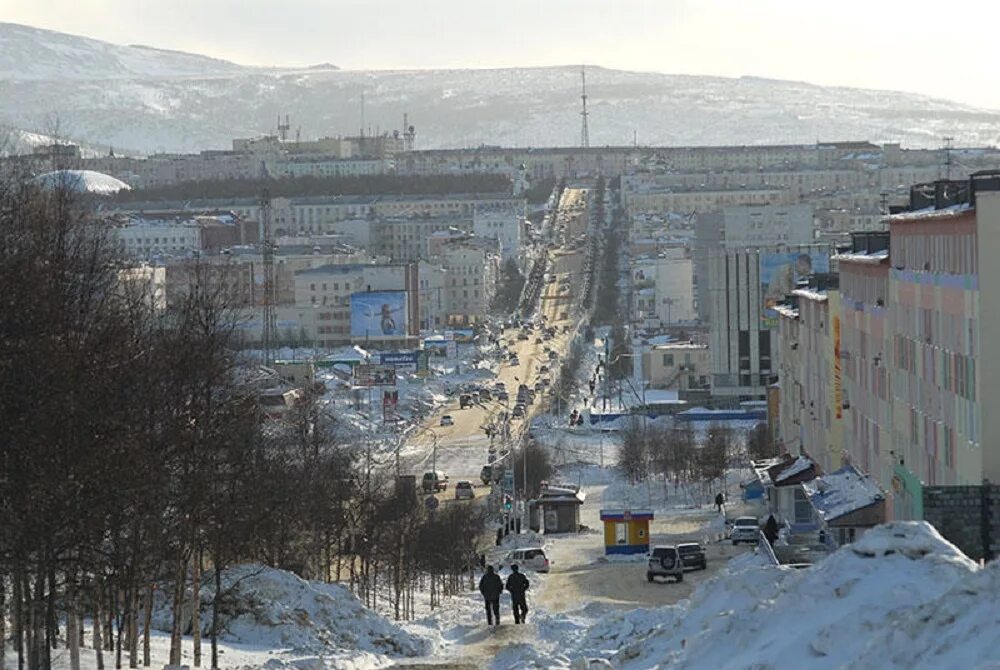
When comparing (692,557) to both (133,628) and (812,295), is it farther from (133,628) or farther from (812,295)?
(133,628)

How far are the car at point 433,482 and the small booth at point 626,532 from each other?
16.4 m

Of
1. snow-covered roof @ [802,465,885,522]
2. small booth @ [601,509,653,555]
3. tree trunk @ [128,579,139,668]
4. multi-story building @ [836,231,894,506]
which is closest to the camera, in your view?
tree trunk @ [128,579,139,668]

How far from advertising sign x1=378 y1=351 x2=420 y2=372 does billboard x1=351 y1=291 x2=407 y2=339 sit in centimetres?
1146

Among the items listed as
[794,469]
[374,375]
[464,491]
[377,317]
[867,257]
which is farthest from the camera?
[377,317]

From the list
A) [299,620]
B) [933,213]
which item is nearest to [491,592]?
[299,620]

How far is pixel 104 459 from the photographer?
16219mm

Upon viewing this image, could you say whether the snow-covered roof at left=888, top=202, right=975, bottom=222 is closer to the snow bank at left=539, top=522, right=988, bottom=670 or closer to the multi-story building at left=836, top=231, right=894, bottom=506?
the multi-story building at left=836, top=231, right=894, bottom=506

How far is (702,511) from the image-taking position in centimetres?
4369

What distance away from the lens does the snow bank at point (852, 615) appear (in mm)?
10914

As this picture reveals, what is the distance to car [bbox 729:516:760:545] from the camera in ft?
113

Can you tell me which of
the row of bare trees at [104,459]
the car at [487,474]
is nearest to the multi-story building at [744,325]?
the car at [487,474]

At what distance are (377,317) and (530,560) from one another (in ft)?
256

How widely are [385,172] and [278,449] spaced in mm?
167272

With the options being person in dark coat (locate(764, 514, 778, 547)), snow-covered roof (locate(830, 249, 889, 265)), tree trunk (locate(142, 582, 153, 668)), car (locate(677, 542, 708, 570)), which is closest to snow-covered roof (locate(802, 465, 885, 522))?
person in dark coat (locate(764, 514, 778, 547))
